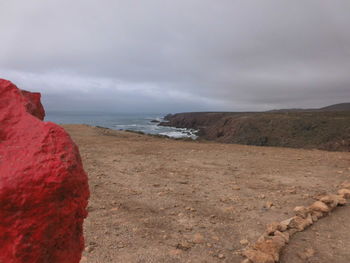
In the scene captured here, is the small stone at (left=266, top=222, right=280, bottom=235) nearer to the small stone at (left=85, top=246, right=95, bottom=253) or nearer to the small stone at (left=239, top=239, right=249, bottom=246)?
the small stone at (left=239, top=239, right=249, bottom=246)

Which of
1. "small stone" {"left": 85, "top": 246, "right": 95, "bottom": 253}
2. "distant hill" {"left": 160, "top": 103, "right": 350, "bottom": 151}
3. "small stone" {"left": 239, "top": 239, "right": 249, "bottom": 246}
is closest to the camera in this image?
"small stone" {"left": 85, "top": 246, "right": 95, "bottom": 253}

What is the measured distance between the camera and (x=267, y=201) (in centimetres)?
582

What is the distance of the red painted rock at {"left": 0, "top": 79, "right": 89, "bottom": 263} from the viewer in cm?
194

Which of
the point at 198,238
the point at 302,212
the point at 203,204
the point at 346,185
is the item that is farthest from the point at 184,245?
the point at 346,185

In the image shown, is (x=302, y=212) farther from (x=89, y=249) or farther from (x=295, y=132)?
(x=295, y=132)

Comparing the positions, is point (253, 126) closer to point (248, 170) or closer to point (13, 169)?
point (248, 170)

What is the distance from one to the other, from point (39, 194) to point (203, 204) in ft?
13.5

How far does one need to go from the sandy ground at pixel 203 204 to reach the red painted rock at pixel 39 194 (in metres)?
1.85

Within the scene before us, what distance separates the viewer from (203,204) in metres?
5.67

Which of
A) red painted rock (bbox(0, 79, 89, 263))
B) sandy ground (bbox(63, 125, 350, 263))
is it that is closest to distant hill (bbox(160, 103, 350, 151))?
sandy ground (bbox(63, 125, 350, 263))

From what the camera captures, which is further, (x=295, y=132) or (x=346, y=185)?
(x=295, y=132)

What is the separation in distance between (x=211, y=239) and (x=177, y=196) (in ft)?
6.14

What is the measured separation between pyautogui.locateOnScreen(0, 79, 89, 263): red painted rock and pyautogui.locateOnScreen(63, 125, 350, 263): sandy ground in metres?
1.85

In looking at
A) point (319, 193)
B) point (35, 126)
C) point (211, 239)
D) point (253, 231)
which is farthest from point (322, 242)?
point (35, 126)
